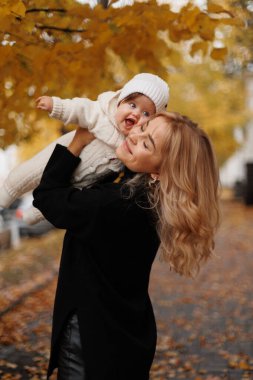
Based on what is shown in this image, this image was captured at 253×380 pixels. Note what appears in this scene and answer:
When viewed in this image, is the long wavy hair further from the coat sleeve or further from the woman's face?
the coat sleeve

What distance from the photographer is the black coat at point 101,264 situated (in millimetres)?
2150

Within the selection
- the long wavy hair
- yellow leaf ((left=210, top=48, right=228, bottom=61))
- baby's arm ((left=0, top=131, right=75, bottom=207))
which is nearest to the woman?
the long wavy hair

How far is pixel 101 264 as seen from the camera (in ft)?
7.35

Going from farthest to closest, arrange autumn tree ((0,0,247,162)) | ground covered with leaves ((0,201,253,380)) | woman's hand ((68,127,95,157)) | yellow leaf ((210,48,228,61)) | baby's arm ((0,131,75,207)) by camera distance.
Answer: ground covered with leaves ((0,201,253,380)), yellow leaf ((210,48,228,61)), autumn tree ((0,0,247,162)), baby's arm ((0,131,75,207)), woman's hand ((68,127,95,157))

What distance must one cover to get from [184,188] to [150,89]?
21.1 inches

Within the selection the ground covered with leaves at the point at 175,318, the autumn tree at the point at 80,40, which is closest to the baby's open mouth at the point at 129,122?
the ground covered with leaves at the point at 175,318

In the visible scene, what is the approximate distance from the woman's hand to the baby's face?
0.44 feet

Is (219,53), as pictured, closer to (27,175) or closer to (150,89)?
(150,89)

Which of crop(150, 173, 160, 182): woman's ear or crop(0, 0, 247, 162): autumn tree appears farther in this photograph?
crop(0, 0, 247, 162): autumn tree

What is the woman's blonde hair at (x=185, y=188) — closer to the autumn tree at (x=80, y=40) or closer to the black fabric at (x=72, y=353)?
the black fabric at (x=72, y=353)

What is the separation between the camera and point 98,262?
7.35 ft

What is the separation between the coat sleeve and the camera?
2.13m

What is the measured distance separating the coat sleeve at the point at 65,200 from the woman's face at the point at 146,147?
0.56 feet

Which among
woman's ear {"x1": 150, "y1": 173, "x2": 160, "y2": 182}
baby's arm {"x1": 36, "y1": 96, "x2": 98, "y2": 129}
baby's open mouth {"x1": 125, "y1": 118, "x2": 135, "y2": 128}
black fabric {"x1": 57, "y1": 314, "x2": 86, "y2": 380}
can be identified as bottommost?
black fabric {"x1": 57, "y1": 314, "x2": 86, "y2": 380}
